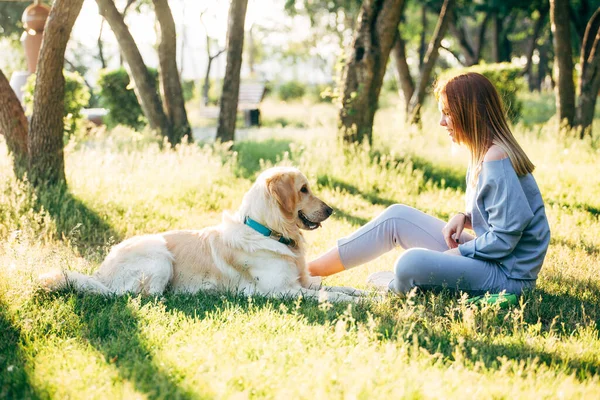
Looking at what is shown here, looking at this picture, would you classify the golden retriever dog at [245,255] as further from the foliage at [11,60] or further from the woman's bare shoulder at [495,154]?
the foliage at [11,60]

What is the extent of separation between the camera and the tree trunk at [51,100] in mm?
6340

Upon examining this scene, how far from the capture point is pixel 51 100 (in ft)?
21.4

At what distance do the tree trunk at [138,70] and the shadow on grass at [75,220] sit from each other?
14.6 feet

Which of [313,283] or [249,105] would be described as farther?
[249,105]

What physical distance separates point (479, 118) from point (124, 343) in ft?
8.50

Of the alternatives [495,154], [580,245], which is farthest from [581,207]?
[495,154]

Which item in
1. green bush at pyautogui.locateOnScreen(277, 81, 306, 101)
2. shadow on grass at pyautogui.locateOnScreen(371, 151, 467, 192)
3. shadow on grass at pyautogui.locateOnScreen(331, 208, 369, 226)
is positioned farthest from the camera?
green bush at pyautogui.locateOnScreen(277, 81, 306, 101)

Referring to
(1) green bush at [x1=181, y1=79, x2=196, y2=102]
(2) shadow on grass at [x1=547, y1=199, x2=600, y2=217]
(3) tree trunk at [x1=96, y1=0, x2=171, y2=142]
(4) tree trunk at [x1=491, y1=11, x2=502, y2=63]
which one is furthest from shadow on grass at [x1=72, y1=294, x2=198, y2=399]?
(1) green bush at [x1=181, y1=79, x2=196, y2=102]

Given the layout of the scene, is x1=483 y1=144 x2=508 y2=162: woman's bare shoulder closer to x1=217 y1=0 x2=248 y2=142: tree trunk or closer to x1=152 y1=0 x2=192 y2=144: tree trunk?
x1=217 y1=0 x2=248 y2=142: tree trunk

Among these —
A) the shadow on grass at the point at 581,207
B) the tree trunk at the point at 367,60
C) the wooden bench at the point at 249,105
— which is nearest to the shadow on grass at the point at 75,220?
the tree trunk at the point at 367,60

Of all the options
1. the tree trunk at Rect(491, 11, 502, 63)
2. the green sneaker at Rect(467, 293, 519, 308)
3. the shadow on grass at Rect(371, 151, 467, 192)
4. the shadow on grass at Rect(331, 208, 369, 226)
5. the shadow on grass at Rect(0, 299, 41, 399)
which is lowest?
the shadow on grass at Rect(0, 299, 41, 399)

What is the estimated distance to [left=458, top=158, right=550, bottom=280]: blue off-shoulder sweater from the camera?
3.76 m

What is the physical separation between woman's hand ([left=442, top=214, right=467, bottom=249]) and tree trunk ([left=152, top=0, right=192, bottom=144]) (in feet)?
26.5

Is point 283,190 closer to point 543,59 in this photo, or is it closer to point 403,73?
point 403,73
